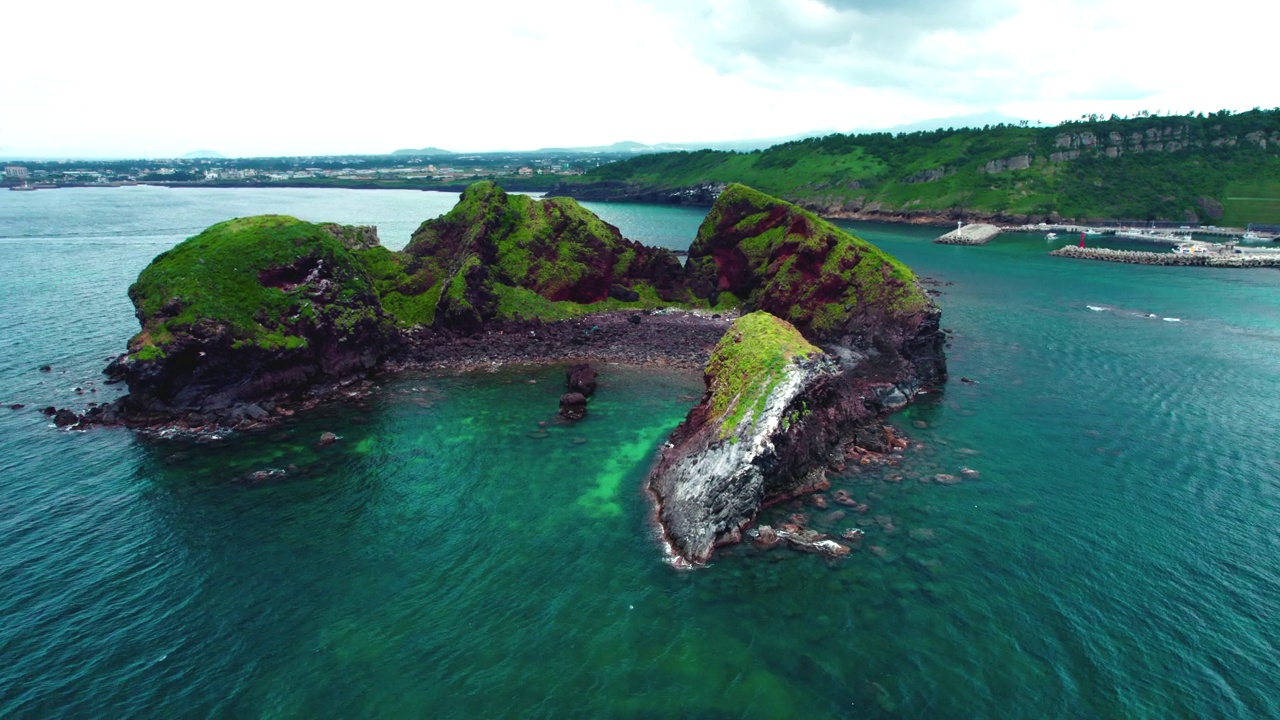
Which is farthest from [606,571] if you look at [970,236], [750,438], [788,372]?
[970,236]

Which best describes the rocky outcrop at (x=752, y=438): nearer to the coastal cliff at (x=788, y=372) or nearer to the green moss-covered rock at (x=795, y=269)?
the coastal cliff at (x=788, y=372)

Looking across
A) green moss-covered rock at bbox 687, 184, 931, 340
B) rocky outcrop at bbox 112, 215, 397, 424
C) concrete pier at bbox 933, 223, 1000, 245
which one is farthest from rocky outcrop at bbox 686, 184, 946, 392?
concrete pier at bbox 933, 223, 1000, 245

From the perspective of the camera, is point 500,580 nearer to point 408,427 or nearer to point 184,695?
point 184,695

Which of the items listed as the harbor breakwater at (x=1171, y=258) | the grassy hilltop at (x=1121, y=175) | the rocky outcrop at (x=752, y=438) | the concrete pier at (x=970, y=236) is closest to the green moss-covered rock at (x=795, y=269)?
the rocky outcrop at (x=752, y=438)

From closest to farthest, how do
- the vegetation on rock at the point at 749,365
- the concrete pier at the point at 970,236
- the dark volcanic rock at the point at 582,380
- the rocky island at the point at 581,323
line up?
the vegetation on rock at the point at 749,365 < the rocky island at the point at 581,323 < the dark volcanic rock at the point at 582,380 < the concrete pier at the point at 970,236

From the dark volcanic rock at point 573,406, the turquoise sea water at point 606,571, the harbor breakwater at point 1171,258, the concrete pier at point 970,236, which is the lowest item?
the turquoise sea water at point 606,571
